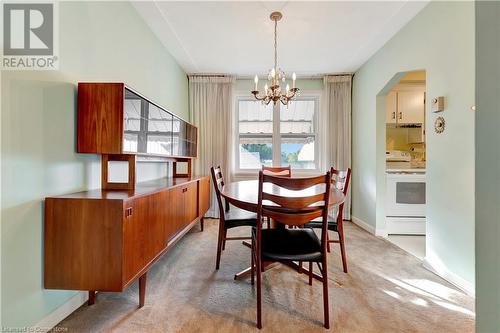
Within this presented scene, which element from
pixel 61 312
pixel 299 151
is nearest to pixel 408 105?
pixel 299 151

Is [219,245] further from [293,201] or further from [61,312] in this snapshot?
[61,312]

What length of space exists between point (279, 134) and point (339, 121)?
1055 millimetres

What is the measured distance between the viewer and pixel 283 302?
1.67 m

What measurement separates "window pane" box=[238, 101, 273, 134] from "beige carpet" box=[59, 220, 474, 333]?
8.40 ft

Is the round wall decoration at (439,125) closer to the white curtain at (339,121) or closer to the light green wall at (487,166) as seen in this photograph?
the light green wall at (487,166)

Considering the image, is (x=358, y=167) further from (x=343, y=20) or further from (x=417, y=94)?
(x=343, y=20)

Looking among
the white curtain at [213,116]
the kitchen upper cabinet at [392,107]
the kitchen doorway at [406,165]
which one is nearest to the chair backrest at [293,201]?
the kitchen doorway at [406,165]

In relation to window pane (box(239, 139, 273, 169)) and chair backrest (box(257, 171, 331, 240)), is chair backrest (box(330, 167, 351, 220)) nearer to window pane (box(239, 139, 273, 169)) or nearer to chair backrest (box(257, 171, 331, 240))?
chair backrest (box(257, 171, 331, 240))

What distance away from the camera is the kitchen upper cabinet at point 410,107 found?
3717mm

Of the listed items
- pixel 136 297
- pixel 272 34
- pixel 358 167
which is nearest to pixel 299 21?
pixel 272 34

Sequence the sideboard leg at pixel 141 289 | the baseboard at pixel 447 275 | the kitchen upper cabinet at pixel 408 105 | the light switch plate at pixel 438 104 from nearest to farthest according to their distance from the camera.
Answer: the sideboard leg at pixel 141 289 → the baseboard at pixel 447 275 → the light switch plate at pixel 438 104 → the kitchen upper cabinet at pixel 408 105

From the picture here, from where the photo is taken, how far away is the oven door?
321 centimetres

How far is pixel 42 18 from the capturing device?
1.39 meters

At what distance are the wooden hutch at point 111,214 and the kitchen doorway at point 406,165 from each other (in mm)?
2754
